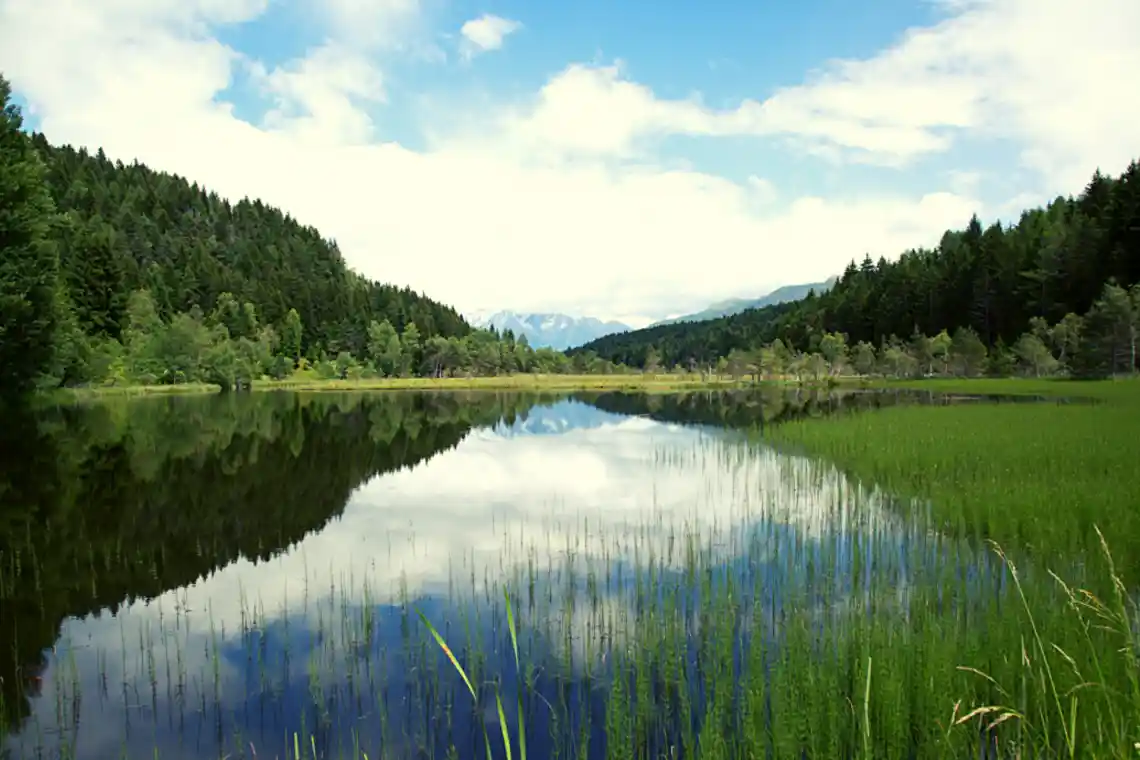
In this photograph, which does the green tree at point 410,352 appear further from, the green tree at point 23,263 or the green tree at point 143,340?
the green tree at point 23,263

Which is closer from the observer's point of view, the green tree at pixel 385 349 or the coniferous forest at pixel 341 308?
the coniferous forest at pixel 341 308

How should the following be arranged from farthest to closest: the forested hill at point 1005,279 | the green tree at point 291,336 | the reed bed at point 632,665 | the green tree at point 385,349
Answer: the green tree at point 385,349 → the green tree at point 291,336 → the forested hill at point 1005,279 → the reed bed at point 632,665

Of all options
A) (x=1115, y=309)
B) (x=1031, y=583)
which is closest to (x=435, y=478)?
(x=1031, y=583)

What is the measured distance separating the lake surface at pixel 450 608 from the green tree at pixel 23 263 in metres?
23.5

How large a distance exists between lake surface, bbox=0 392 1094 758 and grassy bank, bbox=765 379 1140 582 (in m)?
1.45

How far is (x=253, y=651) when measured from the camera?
11234 millimetres

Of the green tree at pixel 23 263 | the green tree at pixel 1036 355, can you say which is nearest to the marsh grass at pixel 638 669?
the green tree at pixel 23 263

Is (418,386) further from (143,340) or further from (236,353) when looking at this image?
(143,340)

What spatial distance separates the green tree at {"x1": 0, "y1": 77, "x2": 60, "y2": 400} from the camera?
44281mm

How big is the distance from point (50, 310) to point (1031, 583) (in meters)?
58.2

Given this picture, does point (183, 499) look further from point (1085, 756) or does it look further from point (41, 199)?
point (41, 199)

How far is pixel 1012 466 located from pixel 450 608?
17697 mm

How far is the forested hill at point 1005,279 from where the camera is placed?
339 feet

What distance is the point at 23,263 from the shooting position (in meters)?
45.0
